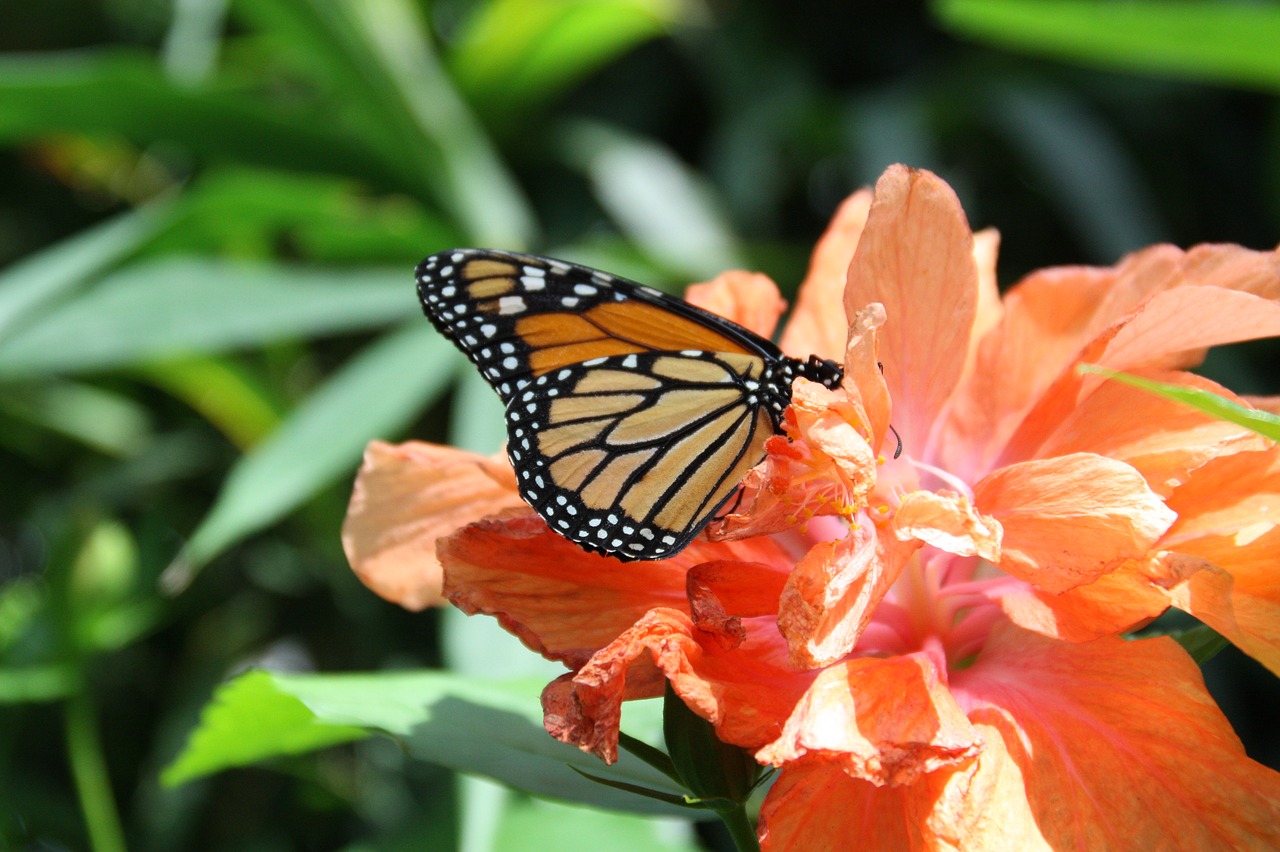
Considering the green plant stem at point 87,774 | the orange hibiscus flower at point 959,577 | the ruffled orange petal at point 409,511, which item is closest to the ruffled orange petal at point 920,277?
the orange hibiscus flower at point 959,577

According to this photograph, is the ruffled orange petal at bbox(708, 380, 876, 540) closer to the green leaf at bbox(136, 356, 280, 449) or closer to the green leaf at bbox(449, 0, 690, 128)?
the green leaf at bbox(136, 356, 280, 449)

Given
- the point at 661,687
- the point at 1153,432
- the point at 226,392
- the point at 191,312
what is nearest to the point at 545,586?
the point at 661,687

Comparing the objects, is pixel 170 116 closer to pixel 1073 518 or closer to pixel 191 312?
pixel 191 312

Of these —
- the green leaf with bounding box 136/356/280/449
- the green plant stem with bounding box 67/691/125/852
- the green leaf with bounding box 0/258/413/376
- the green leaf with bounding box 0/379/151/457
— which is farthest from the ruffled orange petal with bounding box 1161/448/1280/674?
the green leaf with bounding box 0/379/151/457

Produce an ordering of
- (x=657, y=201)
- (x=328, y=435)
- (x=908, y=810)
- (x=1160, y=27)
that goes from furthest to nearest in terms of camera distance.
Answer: (x=657, y=201), (x=328, y=435), (x=1160, y=27), (x=908, y=810)

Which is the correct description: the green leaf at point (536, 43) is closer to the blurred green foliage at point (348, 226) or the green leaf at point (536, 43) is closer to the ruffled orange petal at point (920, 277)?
the blurred green foliage at point (348, 226)

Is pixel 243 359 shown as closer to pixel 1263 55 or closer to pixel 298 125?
pixel 298 125

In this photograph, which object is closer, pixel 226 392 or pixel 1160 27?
pixel 1160 27

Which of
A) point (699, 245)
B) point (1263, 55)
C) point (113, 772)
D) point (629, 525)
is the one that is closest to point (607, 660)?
point (629, 525)

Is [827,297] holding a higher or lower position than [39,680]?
higher
